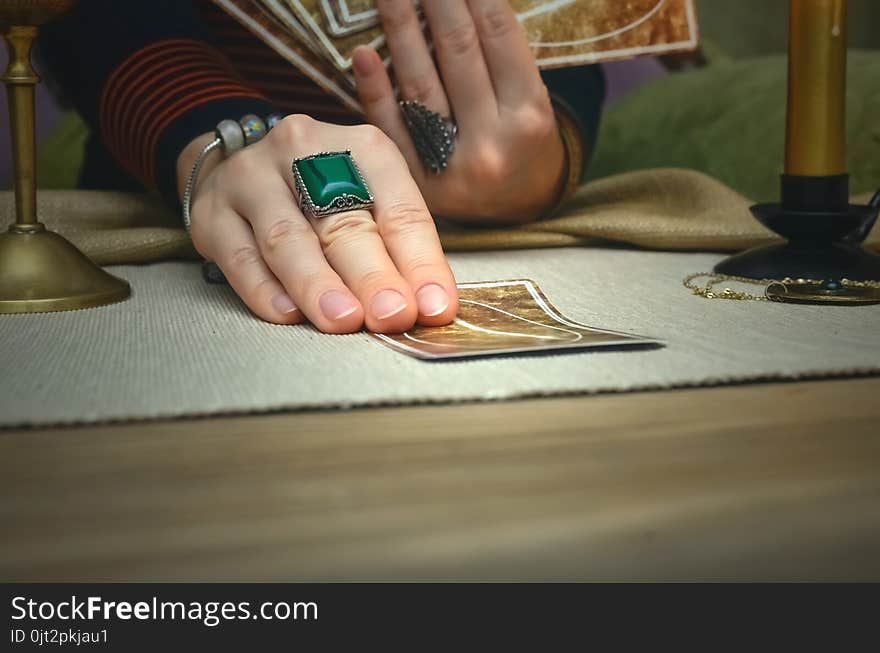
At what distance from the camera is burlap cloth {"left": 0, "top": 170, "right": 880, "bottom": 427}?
1.58ft

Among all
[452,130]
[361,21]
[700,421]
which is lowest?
[700,421]

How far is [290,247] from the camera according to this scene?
26.5 inches

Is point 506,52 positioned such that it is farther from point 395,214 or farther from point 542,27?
point 395,214

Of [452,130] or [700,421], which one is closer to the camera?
[700,421]

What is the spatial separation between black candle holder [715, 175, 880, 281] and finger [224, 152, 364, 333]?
38 cm

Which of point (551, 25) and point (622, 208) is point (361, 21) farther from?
point (622, 208)

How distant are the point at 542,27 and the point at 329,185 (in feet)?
1.20

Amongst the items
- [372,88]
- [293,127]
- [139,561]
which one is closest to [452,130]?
[372,88]

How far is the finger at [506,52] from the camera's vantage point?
0.92m

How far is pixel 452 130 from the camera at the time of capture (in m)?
0.94

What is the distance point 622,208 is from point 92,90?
0.59 meters

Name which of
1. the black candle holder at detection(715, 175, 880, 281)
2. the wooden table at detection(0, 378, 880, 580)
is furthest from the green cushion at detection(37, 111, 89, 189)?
the wooden table at detection(0, 378, 880, 580)

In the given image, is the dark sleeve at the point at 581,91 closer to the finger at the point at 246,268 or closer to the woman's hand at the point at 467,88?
the woman's hand at the point at 467,88

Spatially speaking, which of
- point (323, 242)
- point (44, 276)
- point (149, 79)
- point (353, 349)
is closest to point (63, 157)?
point (149, 79)
